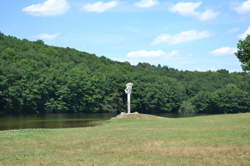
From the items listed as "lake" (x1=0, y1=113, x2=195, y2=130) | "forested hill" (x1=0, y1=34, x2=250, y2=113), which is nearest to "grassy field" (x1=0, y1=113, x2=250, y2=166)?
"lake" (x1=0, y1=113, x2=195, y2=130)

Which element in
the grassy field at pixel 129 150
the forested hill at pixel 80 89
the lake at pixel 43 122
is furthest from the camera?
the forested hill at pixel 80 89

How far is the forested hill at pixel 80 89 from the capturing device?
9412 centimetres

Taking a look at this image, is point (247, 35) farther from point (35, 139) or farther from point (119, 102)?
point (119, 102)

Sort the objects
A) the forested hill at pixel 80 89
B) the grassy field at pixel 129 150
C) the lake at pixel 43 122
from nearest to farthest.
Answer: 1. the grassy field at pixel 129 150
2. the lake at pixel 43 122
3. the forested hill at pixel 80 89

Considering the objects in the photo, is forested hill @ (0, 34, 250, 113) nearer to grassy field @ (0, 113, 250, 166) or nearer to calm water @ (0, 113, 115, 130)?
calm water @ (0, 113, 115, 130)

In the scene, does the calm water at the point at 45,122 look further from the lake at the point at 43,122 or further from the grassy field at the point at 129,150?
the grassy field at the point at 129,150

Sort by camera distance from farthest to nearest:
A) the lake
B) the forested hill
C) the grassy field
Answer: the forested hill, the lake, the grassy field

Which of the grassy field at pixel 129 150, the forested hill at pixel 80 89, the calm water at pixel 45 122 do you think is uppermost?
the forested hill at pixel 80 89

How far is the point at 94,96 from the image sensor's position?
110 metres

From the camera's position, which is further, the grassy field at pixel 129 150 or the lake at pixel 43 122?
the lake at pixel 43 122

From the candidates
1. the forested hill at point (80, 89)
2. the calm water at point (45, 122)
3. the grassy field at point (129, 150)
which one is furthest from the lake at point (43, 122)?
the forested hill at point (80, 89)

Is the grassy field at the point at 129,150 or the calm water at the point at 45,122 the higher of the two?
the grassy field at the point at 129,150

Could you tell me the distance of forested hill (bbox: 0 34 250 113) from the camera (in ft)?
309

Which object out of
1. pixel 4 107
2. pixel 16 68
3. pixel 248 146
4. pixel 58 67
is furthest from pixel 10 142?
pixel 58 67
